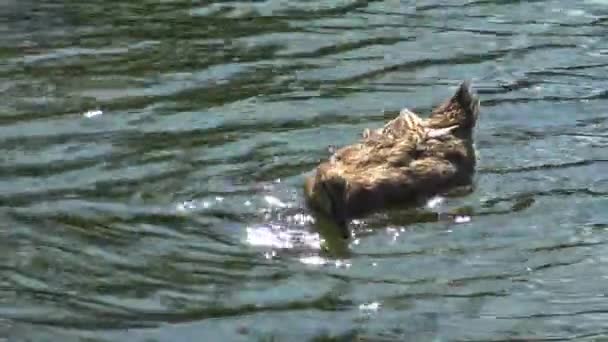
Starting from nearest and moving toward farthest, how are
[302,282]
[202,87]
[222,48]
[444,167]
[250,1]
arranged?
[302,282] → [444,167] → [202,87] → [222,48] → [250,1]

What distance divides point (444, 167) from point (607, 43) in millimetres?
4128

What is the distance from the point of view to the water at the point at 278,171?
7977mm

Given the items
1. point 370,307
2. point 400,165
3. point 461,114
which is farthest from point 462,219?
point 370,307

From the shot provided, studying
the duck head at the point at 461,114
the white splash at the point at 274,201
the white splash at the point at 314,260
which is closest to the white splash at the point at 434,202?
the duck head at the point at 461,114

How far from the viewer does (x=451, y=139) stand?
1010cm

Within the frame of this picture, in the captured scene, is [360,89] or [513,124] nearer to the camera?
[513,124]

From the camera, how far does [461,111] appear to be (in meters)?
10.2

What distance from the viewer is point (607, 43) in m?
13.5

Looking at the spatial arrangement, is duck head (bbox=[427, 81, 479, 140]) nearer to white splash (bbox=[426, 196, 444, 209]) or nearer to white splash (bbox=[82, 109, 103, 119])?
white splash (bbox=[426, 196, 444, 209])

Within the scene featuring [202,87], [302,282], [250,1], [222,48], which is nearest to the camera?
[302,282]

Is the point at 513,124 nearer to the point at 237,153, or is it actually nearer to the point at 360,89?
the point at 360,89

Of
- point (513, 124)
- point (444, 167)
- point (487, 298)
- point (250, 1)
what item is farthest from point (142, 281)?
point (250, 1)

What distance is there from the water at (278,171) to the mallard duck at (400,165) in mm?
134

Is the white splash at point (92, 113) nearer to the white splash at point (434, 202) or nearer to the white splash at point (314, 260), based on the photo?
the white splash at point (434, 202)
